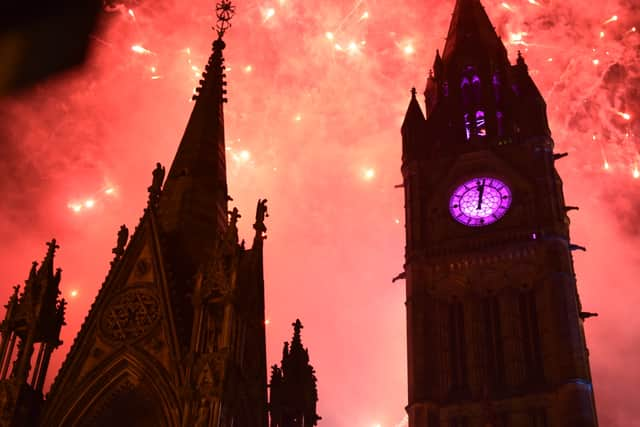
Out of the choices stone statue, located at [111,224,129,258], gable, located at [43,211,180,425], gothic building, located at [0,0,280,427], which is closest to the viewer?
gothic building, located at [0,0,280,427]

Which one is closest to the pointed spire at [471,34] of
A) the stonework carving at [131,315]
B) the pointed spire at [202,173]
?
the pointed spire at [202,173]

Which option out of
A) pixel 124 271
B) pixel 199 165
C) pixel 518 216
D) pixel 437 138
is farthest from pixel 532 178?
pixel 124 271

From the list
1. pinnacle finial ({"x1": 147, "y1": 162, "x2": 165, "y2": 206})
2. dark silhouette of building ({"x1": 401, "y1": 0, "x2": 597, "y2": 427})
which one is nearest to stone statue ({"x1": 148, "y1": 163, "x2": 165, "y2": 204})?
pinnacle finial ({"x1": 147, "y1": 162, "x2": 165, "y2": 206})

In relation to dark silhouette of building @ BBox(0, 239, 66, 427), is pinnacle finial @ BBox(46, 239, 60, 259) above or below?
above

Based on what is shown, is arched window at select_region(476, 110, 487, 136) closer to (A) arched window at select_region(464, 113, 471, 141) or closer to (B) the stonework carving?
(A) arched window at select_region(464, 113, 471, 141)

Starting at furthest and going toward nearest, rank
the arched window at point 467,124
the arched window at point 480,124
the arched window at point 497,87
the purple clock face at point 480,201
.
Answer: the arched window at point 497,87
the arched window at point 467,124
the arched window at point 480,124
the purple clock face at point 480,201

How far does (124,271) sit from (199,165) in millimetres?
5336

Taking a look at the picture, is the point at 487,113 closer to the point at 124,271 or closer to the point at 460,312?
the point at 460,312

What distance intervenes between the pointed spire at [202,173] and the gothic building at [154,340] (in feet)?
2.11

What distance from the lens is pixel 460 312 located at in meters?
59.6

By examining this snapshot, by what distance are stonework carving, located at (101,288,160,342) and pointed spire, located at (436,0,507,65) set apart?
49.2 meters

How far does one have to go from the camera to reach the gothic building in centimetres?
2384

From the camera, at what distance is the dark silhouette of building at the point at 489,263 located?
54438mm

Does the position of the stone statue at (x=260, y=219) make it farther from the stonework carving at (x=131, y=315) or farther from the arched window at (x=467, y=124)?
the arched window at (x=467, y=124)
